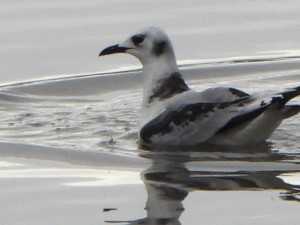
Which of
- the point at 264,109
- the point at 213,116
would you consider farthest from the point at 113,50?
the point at 264,109

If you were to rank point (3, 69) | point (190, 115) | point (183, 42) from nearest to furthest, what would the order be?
point (190, 115) < point (3, 69) < point (183, 42)

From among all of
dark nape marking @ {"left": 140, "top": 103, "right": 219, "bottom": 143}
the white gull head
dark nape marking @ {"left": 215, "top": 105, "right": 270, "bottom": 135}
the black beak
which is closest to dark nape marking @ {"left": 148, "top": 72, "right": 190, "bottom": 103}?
the white gull head

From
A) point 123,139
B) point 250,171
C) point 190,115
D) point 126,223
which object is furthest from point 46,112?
point 126,223

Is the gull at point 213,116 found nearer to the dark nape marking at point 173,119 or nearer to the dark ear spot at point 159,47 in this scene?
the dark nape marking at point 173,119

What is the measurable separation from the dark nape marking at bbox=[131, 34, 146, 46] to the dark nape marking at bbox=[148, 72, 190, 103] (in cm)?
48

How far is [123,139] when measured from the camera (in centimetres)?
1195

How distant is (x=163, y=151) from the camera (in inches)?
453

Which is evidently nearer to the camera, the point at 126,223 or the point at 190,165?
the point at 126,223

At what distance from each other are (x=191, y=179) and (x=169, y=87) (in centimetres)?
196

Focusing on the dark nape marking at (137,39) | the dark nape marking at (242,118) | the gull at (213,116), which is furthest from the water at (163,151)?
the dark nape marking at (137,39)

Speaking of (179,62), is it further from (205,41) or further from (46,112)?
(46,112)

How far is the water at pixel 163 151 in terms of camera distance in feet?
30.5

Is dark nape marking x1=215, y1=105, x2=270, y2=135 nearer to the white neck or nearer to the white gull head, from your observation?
the white gull head

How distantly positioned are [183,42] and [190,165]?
4772 millimetres
